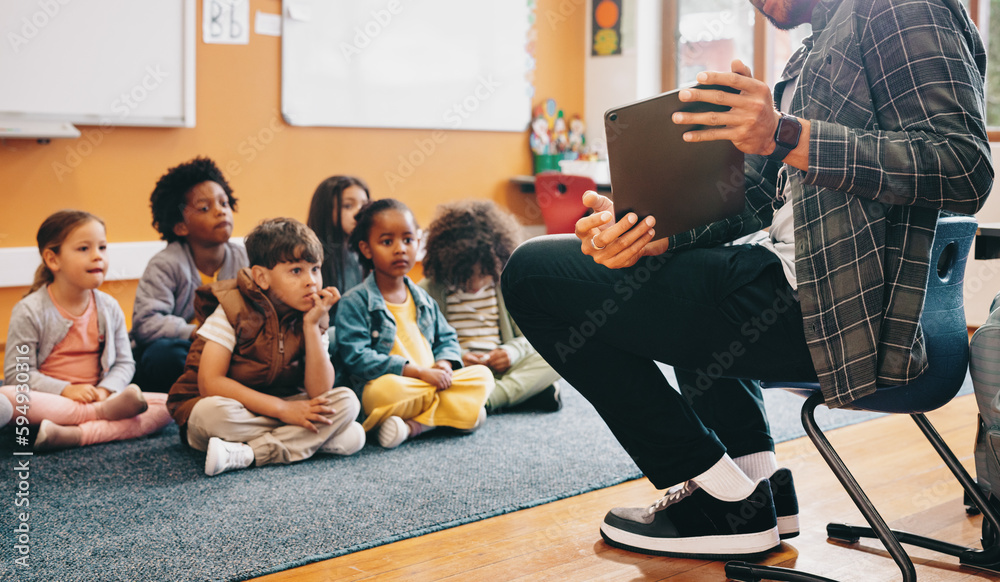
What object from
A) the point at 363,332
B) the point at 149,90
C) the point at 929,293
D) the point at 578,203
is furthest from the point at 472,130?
the point at 929,293

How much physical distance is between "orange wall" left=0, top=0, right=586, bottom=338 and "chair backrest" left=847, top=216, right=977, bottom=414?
10.2 ft

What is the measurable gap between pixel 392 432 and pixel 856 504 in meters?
1.23

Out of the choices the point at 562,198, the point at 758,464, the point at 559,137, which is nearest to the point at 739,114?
the point at 758,464

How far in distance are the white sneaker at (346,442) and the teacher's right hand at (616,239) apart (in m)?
1.06

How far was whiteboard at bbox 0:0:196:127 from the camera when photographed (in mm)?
3105

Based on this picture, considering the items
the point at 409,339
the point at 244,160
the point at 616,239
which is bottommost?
the point at 409,339

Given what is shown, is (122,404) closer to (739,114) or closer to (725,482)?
(725,482)

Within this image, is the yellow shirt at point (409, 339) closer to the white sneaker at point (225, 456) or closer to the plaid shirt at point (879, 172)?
the white sneaker at point (225, 456)

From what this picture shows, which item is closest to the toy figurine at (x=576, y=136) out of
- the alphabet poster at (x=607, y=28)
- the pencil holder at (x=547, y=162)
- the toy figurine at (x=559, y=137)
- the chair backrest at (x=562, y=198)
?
the toy figurine at (x=559, y=137)

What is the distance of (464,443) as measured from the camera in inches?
84.7

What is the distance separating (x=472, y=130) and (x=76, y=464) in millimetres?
3016

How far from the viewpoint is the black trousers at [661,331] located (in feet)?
3.76

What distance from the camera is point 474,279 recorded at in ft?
8.71

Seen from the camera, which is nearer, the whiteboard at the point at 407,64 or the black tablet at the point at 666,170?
the black tablet at the point at 666,170
